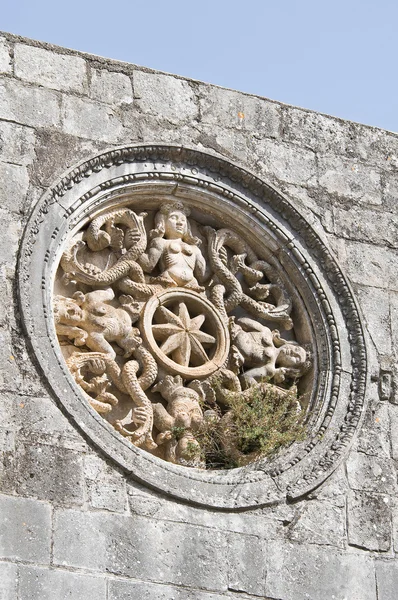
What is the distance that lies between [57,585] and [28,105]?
3.14m

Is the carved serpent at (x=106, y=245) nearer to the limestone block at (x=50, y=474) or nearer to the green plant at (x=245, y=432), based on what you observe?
the green plant at (x=245, y=432)

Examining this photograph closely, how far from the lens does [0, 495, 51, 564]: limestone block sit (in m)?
9.06

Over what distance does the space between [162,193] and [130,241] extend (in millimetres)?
423

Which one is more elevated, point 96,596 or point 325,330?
point 325,330

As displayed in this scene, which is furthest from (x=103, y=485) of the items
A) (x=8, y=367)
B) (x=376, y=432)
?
(x=376, y=432)

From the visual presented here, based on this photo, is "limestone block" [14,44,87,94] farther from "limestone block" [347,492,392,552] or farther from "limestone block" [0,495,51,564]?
"limestone block" [347,492,392,552]

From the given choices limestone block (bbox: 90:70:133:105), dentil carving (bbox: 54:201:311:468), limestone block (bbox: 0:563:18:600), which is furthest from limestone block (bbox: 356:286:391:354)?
limestone block (bbox: 0:563:18:600)

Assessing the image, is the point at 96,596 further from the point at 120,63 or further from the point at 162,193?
the point at 120,63

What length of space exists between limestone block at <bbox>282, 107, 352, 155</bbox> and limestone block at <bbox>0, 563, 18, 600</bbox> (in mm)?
3845

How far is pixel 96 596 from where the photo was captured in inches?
360

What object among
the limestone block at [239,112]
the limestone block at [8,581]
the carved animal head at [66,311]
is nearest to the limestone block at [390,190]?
the limestone block at [239,112]

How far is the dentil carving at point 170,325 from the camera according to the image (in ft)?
33.3

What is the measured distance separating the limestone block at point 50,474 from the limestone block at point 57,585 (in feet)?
1.44

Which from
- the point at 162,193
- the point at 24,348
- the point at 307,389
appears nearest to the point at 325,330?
the point at 307,389
